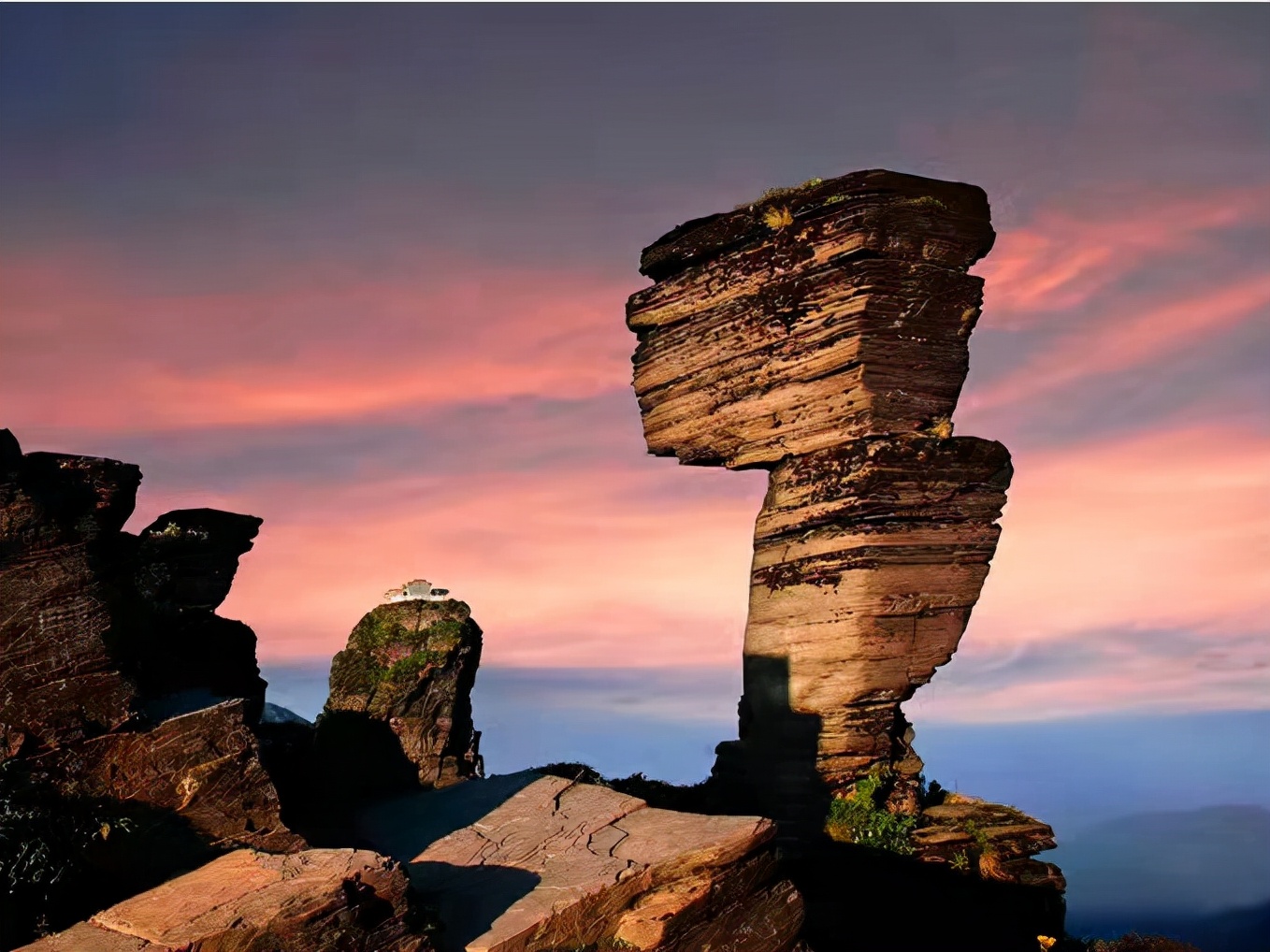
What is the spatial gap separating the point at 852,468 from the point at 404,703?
34.1 ft

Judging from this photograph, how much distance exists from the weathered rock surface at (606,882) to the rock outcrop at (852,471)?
24.3 ft

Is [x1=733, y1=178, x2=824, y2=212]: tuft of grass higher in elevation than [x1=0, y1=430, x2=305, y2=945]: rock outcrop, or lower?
higher

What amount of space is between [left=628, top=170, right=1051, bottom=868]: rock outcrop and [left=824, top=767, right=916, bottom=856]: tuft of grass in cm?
30

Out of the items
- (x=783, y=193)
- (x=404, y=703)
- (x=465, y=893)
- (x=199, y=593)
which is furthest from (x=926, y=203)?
(x=199, y=593)

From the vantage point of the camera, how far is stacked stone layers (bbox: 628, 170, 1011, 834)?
2702 cm

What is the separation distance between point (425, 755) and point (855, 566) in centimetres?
962

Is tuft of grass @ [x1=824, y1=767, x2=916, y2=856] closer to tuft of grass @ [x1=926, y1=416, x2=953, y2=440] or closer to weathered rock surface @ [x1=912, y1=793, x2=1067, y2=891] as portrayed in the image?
weathered rock surface @ [x1=912, y1=793, x2=1067, y2=891]

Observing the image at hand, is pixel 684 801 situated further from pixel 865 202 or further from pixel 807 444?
pixel 865 202

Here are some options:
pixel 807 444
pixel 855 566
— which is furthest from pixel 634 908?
pixel 807 444

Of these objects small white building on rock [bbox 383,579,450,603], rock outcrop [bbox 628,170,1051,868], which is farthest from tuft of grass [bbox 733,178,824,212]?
small white building on rock [bbox 383,579,450,603]

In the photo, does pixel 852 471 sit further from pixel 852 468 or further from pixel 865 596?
pixel 865 596

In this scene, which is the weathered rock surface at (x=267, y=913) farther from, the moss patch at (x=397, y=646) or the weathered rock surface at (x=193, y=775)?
the moss patch at (x=397, y=646)

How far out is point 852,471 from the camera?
27.0 m

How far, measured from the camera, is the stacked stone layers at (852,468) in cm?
2702
